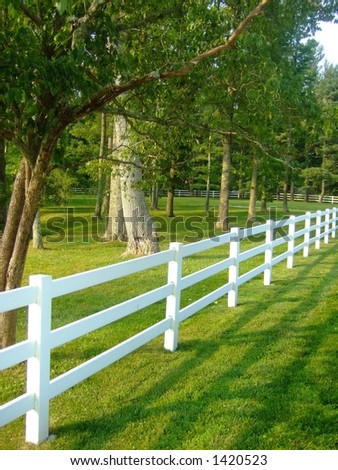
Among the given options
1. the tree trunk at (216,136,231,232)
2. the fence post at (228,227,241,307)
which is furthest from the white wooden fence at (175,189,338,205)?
the fence post at (228,227,241,307)

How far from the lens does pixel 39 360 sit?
3602mm

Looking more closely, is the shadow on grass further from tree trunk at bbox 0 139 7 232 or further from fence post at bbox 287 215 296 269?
tree trunk at bbox 0 139 7 232

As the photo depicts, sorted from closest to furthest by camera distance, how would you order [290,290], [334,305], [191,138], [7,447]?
1. [7,447]
2. [191,138]
3. [334,305]
4. [290,290]

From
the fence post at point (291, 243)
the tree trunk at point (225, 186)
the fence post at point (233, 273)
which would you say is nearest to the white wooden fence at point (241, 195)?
the tree trunk at point (225, 186)

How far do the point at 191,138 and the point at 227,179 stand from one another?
53.4 ft

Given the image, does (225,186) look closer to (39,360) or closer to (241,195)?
(39,360)

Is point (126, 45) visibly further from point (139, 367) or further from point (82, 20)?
point (139, 367)

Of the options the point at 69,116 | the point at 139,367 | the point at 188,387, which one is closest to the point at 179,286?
the point at 139,367

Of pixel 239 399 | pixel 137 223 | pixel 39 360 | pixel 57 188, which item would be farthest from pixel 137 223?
pixel 39 360

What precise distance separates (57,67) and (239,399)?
3.21 m

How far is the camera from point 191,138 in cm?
736

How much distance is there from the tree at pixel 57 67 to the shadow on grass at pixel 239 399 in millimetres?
2043

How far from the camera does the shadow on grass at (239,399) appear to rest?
368 centimetres

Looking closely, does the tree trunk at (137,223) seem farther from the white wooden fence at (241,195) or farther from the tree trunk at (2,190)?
the white wooden fence at (241,195)
